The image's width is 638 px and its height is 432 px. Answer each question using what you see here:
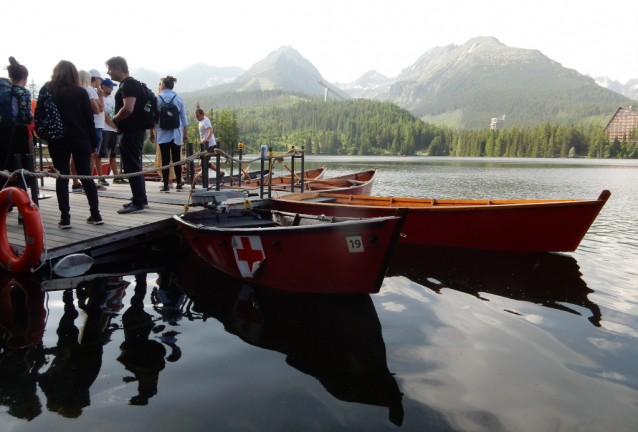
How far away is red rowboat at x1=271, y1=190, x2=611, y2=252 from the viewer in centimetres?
751

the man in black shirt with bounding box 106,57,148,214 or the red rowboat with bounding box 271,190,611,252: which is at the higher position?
the man in black shirt with bounding box 106,57,148,214

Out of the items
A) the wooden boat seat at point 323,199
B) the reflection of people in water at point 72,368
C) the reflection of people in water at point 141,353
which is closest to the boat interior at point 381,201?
the wooden boat seat at point 323,199

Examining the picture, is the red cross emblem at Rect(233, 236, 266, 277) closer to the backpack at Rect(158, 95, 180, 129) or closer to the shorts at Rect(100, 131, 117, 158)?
the backpack at Rect(158, 95, 180, 129)

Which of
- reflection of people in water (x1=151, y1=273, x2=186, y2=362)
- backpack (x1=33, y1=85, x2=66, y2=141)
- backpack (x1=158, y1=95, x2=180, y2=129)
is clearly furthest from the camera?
backpack (x1=158, y1=95, x2=180, y2=129)

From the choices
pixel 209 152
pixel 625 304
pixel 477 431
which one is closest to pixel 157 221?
pixel 209 152

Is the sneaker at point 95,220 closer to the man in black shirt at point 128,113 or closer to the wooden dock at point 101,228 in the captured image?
the wooden dock at point 101,228

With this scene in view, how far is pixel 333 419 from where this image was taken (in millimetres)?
2947

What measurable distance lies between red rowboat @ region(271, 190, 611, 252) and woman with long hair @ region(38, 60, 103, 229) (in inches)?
187

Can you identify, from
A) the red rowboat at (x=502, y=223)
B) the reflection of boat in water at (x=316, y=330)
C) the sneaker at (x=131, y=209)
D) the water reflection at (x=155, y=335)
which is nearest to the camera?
the water reflection at (x=155, y=335)

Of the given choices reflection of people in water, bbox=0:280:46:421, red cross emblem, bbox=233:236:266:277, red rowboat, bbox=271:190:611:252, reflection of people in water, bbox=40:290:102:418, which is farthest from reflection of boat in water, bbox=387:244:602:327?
reflection of people in water, bbox=0:280:46:421

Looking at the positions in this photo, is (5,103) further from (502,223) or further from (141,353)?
(502,223)

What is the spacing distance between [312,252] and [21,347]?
2959 mm

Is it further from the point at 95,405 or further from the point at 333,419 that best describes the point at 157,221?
the point at 333,419

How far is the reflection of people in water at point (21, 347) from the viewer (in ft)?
9.82
